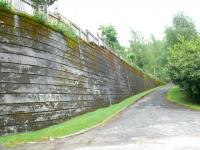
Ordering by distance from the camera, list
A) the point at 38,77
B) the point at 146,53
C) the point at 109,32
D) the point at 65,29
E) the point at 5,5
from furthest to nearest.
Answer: the point at 146,53, the point at 109,32, the point at 65,29, the point at 38,77, the point at 5,5

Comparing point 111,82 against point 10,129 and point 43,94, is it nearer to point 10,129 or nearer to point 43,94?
point 43,94

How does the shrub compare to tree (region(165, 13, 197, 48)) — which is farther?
tree (region(165, 13, 197, 48))

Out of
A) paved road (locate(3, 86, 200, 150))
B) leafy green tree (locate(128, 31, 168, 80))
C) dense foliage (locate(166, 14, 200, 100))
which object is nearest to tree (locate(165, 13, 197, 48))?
dense foliage (locate(166, 14, 200, 100))

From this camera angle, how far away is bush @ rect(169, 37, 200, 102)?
27384mm

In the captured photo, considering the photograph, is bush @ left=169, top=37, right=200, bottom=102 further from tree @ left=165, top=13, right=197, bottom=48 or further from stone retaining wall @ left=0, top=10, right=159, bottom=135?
tree @ left=165, top=13, right=197, bottom=48

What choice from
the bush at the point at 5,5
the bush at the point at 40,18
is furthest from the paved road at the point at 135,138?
the bush at the point at 5,5

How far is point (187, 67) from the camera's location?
27766 mm

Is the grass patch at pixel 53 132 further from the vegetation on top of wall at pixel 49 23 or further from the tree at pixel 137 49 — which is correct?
the tree at pixel 137 49

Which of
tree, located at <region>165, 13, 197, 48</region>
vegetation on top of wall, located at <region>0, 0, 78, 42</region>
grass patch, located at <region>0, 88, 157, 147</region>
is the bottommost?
grass patch, located at <region>0, 88, 157, 147</region>

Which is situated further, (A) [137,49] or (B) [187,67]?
(A) [137,49]

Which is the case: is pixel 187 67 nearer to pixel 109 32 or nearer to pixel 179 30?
pixel 179 30

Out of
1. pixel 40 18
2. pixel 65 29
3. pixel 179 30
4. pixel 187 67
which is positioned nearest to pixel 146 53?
pixel 179 30

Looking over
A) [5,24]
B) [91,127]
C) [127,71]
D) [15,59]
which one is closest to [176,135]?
[91,127]

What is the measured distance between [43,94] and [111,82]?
14.0m
